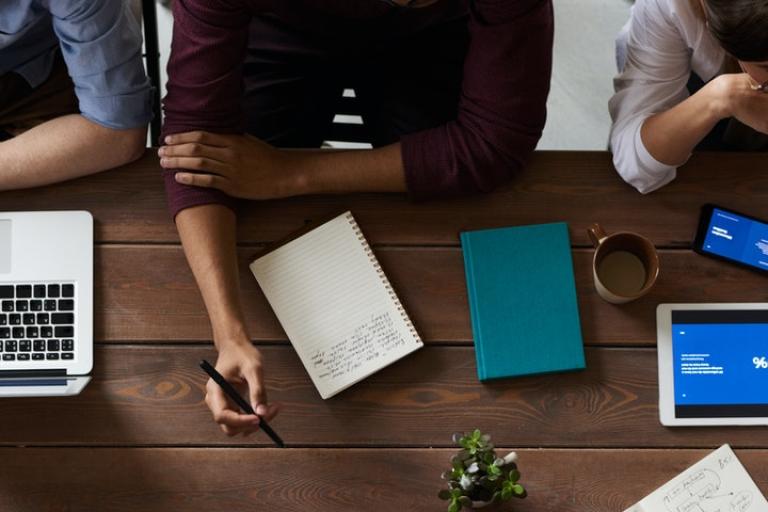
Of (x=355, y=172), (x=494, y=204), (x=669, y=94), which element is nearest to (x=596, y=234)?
(x=494, y=204)

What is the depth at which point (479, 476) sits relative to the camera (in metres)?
1.22

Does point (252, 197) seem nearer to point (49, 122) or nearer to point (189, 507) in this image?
point (49, 122)

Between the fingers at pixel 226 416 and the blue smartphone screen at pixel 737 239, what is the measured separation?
0.76m

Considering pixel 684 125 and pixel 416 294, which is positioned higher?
pixel 684 125

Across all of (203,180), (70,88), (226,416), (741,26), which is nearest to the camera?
(741,26)

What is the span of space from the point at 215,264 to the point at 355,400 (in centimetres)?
30

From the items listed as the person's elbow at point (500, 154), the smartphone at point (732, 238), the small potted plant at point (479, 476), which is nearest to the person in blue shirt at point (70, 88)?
the person's elbow at point (500, 154)

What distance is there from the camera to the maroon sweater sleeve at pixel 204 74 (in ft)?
4.15

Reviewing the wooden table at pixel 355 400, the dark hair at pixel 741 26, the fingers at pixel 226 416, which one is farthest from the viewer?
the wooden table at pixel 355 400

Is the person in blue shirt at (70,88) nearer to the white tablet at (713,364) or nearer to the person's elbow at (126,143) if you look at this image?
the person's elbow at (126,143)

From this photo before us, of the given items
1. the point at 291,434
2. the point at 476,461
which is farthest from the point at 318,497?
the point at 476,461

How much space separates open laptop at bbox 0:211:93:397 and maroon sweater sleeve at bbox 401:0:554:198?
0.53 meters

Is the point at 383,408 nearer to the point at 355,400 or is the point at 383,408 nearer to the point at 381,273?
the point at 355,400

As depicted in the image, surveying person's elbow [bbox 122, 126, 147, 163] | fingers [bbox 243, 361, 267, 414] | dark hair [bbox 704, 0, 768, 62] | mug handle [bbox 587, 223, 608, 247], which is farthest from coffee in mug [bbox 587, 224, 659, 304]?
person's elbow [bbox 122, 126, 147, 163]
